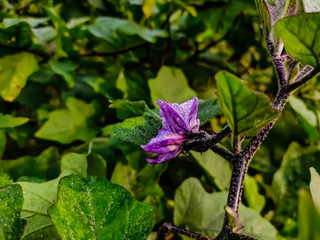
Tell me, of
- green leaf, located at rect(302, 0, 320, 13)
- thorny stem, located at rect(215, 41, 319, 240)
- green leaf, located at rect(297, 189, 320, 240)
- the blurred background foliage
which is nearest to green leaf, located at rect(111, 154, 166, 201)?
the blurred background foliage

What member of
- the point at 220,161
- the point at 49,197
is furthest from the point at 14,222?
the point at 220,161

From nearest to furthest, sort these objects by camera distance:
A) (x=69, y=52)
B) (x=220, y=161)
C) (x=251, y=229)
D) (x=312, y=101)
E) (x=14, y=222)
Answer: (x=14, y=222)
(x=251, y=229)
(x=220, y=161)
(x=69, y=52)
(x=312, y=101)

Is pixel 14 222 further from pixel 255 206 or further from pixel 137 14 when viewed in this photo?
pixel 137 14

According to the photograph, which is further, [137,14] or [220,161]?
[137,14]

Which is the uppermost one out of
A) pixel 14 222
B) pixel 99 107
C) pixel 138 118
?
pixel 138 118

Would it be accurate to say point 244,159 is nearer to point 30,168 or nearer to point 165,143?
point 165,143

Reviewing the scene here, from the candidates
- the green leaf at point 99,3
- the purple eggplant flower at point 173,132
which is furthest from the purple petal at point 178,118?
the green leaf at point 99,3

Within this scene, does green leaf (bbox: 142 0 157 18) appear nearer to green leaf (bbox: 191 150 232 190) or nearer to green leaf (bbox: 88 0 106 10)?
green leaf (bbox: 88 0 106 10)

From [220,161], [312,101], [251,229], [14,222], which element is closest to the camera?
[14,222]
